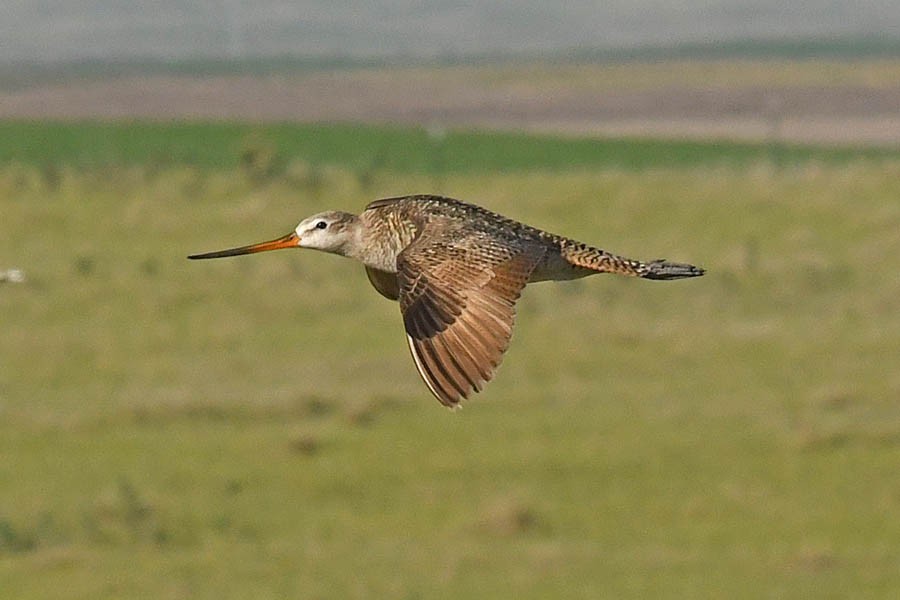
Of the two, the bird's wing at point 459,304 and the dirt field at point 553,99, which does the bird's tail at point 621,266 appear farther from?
the dirt field at point 553,99

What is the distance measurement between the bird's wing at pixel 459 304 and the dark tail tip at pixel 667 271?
514 mm

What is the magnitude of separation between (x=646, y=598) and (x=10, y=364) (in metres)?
16.9

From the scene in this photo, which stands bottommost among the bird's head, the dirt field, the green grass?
the bird's head

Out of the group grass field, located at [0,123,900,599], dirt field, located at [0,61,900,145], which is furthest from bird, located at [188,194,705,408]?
dirt field, located at [0,61,900,145]

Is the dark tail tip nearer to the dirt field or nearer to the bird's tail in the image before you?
the bird's tail

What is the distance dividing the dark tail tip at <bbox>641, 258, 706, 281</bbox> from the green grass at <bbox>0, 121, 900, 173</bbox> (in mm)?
63455

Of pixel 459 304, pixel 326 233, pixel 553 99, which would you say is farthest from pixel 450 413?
pixel 553 99

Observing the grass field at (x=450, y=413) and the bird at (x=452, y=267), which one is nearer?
the bird at (x=452, y=267)

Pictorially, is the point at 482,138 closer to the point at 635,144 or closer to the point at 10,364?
the point at 635,144

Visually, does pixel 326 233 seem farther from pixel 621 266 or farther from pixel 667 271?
pixel 667 271

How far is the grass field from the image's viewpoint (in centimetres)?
2595

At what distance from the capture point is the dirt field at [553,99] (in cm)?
11969

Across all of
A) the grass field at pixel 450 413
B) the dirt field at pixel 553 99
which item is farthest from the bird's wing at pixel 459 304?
the dirt field at pixel 553 99

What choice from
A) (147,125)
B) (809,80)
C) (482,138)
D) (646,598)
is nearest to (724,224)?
(646,598)
